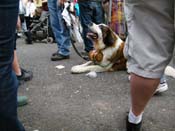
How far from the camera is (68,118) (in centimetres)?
238

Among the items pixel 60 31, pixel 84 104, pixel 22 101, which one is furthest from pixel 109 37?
pixel 22 101

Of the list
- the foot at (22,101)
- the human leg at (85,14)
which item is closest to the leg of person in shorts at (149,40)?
the foot at (22,101)

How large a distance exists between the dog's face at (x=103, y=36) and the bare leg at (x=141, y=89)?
1948mm

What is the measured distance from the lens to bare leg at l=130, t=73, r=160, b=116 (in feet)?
5.83

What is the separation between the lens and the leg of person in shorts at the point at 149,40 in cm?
164

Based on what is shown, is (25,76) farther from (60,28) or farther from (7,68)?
(7,68)

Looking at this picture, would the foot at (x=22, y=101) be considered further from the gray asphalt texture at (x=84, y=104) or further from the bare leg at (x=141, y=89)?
the bare leg at (x=141, y=89)

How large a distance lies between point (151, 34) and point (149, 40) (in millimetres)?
35

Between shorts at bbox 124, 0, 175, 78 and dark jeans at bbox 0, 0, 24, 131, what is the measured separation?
63cm

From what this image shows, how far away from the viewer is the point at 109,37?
3.80 metres

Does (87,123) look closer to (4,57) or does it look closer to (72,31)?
(4,57)

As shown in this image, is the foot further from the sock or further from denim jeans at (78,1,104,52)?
denim jeans at (78,1,104,52)

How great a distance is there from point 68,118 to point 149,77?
2.83 feet

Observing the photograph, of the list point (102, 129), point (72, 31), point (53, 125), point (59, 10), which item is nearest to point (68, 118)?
point (53, 125)
